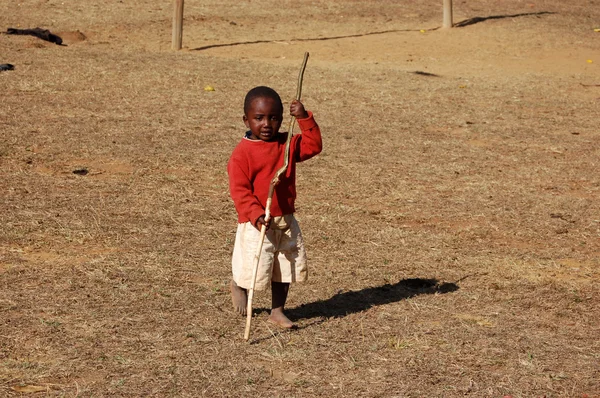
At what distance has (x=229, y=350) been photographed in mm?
4301

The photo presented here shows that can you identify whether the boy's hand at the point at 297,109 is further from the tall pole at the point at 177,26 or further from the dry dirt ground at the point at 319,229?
the tall pole at the point at 177,26

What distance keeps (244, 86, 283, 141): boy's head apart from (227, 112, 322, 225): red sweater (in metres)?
0.08

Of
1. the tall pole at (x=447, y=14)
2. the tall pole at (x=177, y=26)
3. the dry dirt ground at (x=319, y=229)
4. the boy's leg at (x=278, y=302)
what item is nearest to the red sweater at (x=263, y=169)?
the boy's leg at (x=278, y=302)

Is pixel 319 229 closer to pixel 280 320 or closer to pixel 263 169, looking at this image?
pixel 280 320

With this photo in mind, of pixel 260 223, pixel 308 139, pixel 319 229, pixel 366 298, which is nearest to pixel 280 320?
pixel 260 223

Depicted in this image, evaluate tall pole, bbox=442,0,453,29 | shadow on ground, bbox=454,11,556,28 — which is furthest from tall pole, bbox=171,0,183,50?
shadow on ground, bbox=454,11,556,28

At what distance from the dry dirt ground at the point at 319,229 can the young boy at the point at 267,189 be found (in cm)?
32

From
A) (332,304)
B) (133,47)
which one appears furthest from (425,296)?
(133,47)

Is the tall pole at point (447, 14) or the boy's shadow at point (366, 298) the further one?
the tall pole at point (447, 14)

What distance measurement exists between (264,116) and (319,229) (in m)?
2.19

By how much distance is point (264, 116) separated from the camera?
173 inches

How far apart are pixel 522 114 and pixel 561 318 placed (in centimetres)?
614

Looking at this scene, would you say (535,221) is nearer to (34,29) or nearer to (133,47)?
(133,47)

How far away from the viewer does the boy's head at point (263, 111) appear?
436cm
